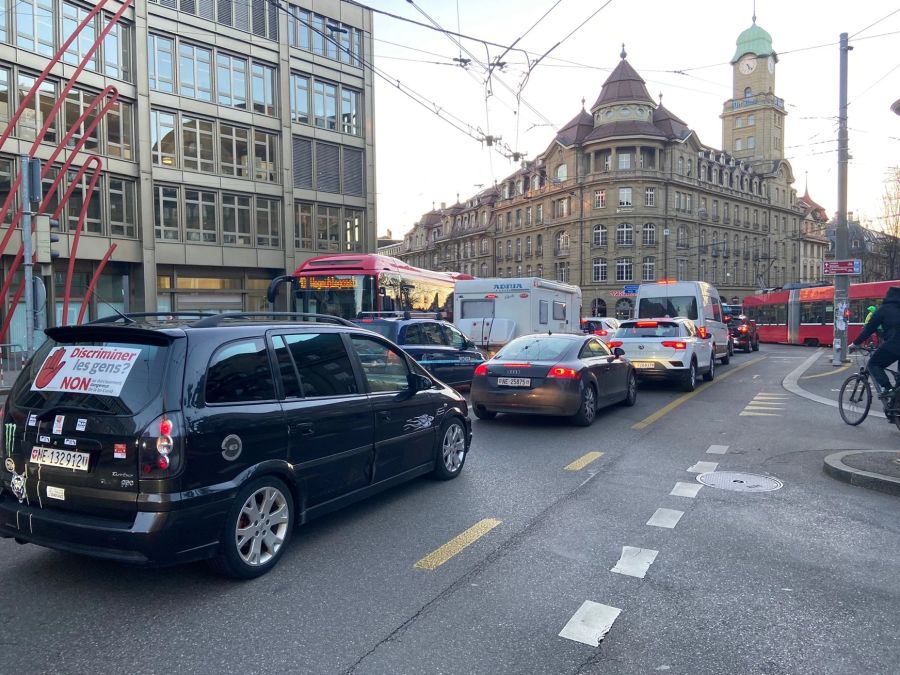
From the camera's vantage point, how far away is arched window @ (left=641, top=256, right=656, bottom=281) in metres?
62.8

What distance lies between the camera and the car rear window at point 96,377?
12.6 feet

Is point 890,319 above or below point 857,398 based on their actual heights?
above

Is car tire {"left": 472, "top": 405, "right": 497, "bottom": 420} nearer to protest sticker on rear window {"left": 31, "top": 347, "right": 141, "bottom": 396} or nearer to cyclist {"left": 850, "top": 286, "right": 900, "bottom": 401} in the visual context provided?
cyclist {"left": 850, "top": 286, "right": 900, "bottom": 401}

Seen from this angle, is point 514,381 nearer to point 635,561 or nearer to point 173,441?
point 635,561

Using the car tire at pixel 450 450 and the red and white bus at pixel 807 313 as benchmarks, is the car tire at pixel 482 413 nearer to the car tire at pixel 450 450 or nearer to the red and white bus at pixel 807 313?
the car tire at pixel 450 450

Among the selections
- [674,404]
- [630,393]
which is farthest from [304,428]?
[674,404]

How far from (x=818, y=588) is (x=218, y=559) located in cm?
359

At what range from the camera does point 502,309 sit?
17344mm

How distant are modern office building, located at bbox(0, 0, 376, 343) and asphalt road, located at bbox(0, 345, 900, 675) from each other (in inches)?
869

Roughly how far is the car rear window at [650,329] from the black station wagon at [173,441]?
1059 cm

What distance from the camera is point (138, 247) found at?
89.6 feet

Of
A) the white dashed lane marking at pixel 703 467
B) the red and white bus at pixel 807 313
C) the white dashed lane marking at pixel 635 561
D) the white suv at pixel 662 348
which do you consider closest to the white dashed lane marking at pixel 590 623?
the white dashed lane marking at pixel 635 561

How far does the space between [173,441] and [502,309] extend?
13.9 m

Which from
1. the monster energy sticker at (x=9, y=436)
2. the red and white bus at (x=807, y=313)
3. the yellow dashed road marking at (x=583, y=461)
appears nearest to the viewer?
the monster energy sticker at (x=9, y=436)
